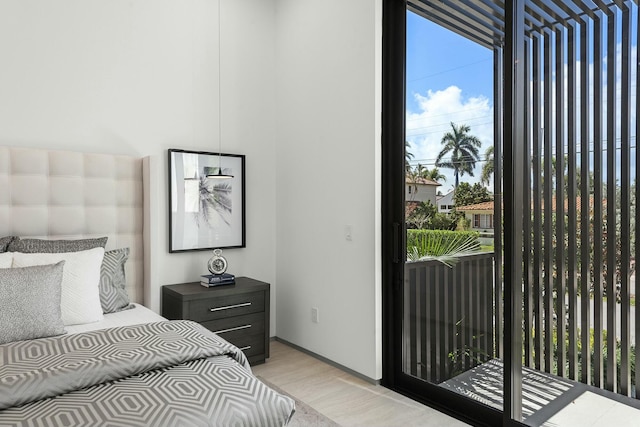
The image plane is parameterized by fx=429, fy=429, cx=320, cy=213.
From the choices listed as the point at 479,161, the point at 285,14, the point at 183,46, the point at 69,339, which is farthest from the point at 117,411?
the point at 285,14

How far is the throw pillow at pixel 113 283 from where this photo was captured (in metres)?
2.64

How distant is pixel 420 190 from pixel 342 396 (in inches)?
55.0

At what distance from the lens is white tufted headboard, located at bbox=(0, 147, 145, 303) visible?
2615 mm

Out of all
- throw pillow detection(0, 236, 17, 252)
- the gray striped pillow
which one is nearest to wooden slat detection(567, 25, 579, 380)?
the gray striped pillow

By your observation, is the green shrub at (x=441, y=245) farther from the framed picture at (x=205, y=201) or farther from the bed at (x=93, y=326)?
the framed picture at (x=205, y=201)

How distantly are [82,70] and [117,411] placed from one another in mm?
2466

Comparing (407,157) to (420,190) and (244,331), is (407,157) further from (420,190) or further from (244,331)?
(244,331)

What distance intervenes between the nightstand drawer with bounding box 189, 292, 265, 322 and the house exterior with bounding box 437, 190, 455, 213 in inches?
58.2

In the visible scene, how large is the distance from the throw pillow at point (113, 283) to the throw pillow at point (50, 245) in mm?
A: 117

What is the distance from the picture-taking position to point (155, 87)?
321cm

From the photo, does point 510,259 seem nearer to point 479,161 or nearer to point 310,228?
point 479,161

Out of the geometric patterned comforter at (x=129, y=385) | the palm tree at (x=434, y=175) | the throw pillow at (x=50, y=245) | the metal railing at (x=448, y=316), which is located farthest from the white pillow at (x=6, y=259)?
the palm tree at (x=434, y=175)

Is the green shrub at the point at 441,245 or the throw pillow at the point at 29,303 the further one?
the green shrub at the point at 441,245

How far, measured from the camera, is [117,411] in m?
1.31
